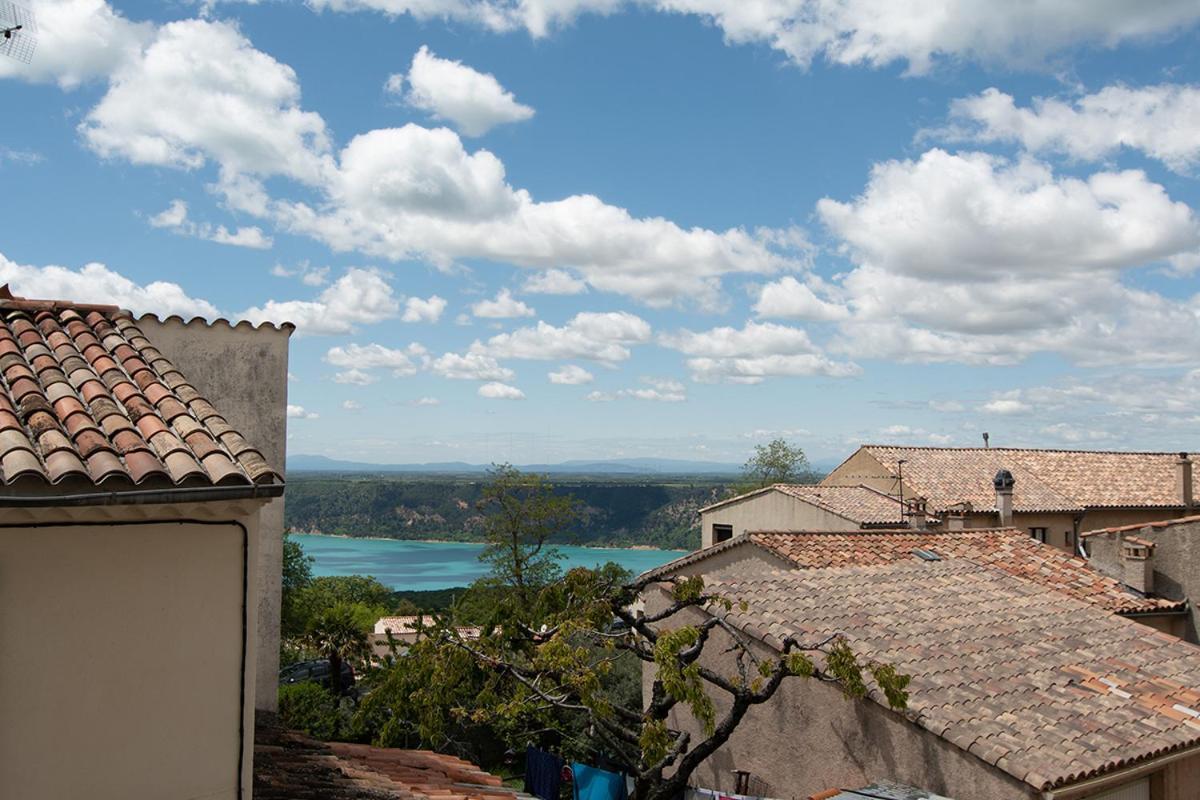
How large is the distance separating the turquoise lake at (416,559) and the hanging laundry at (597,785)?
9589 cm

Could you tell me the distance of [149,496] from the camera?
187 inches

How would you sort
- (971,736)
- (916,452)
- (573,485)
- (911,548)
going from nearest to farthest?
1. (971,736)
2. (911,548)
3. (916,452)
4. (573,485)

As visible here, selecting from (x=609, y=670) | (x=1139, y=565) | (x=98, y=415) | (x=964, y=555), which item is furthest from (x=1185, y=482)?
(x=98, y=415)

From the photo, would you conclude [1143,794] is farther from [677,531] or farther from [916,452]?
[677,531]

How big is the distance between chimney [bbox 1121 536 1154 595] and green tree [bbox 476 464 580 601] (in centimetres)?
2912

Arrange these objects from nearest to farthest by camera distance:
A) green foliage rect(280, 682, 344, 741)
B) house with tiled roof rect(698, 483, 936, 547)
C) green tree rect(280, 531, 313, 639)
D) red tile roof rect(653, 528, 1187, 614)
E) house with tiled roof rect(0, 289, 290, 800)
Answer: house with tiled roof rect(0, 289, 290, 800), red tile roof rect(653, 528, 1187, 614), green foliage rect(280, 682, 344, 741), house with tiled roof rect(698, 483, 936, 547), green tree rect(280, 531, 313, 639)

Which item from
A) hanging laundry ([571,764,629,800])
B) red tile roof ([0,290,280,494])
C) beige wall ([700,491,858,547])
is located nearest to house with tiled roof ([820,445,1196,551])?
beige wall ([700,491,858,547])

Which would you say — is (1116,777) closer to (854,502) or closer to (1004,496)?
(1004,496)

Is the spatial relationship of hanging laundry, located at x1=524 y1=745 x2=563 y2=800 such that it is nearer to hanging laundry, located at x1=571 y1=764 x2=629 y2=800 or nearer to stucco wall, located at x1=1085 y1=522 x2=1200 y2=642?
hanging laundry, located at x1=571 y1=764 x2=629 y2=800

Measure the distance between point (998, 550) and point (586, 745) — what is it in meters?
9.28

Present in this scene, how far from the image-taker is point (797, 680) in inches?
440

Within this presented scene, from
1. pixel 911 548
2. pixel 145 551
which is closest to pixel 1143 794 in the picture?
pixel 911 548

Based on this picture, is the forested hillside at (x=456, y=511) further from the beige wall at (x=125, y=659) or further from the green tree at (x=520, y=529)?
the beige wall at (x=125, y=659)

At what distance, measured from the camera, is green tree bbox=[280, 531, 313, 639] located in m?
41.4
